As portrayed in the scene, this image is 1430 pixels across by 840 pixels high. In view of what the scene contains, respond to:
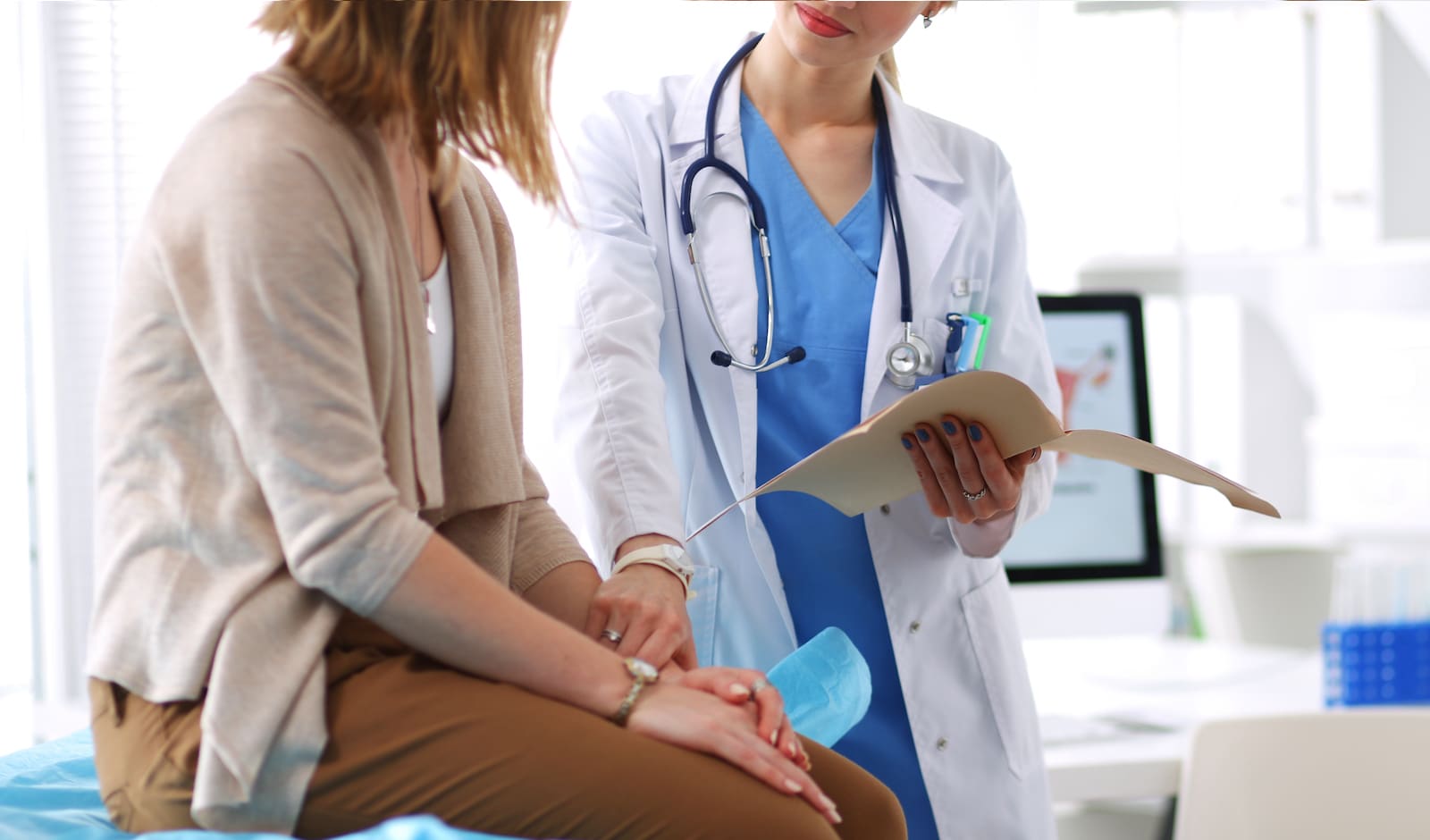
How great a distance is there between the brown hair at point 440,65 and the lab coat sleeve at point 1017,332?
0.69 m

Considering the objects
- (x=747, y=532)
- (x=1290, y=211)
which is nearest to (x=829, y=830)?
(x=747, y=532)

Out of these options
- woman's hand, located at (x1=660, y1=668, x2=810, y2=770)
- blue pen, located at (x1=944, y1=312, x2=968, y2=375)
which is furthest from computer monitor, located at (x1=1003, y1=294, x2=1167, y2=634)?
woman's hand, located at (x1=660, y1=668, x2=810, y2=770)

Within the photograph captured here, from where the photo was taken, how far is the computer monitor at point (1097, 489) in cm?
197

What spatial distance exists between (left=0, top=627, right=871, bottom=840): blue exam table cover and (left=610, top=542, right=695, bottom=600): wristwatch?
128 mm

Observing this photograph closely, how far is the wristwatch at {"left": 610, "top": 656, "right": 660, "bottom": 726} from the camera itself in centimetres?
75

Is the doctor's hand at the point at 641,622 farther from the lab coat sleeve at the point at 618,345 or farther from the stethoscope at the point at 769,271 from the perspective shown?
the stethoscope at the point at 769,271

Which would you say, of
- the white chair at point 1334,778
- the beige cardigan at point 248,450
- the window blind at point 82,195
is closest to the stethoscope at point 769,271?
the beige cardigan at point 248,450

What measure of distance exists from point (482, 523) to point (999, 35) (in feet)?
5.70

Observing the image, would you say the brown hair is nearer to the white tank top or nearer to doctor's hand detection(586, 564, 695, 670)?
the white tank top

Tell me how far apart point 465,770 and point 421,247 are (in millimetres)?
336

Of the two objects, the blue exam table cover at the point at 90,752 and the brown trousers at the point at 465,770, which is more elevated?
the brown trousers at the point at 465,770

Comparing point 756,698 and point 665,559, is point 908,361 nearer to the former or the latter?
point 665,559

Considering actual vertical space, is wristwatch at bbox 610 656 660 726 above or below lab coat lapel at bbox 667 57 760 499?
below

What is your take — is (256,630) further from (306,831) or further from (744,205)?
(744,205)
